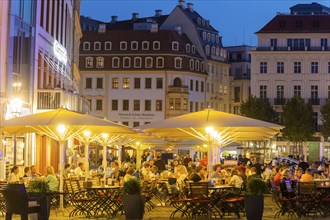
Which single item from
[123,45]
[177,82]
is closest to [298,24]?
[177,82]

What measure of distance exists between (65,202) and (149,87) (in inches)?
2896

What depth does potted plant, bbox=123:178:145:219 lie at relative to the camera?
20.7m

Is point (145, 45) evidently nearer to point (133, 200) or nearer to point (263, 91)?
point (263, 91)

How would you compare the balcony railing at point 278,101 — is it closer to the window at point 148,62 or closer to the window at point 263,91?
the window at point 263,91

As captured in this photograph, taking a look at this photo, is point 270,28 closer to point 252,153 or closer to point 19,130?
point 252,153

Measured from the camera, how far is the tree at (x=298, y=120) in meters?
88.9

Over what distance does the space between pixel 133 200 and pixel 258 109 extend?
70.7 meters

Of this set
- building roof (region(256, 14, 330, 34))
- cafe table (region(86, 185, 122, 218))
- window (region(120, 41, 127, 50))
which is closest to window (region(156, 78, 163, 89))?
window (region(120, 41, 127, 50))

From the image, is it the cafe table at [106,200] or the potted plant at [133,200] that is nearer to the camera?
the potted plant at [133,200]

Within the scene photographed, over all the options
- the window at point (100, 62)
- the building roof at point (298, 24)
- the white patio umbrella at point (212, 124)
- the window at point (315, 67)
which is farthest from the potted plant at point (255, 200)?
the window at point (100, 62)

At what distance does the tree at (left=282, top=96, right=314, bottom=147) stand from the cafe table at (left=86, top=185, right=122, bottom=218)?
66.2 meters

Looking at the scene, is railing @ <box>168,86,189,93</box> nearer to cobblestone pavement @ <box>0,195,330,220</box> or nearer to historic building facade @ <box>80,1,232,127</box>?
historic building facade @ <box>80,1,232,127</box>

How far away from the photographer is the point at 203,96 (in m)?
105

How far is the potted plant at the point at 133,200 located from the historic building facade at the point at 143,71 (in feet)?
254
